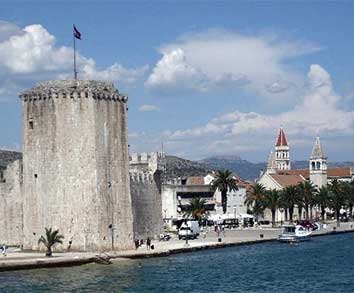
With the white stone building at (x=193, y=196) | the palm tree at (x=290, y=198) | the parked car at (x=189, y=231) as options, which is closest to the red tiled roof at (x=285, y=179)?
the white stone building at (x=193, y=196)

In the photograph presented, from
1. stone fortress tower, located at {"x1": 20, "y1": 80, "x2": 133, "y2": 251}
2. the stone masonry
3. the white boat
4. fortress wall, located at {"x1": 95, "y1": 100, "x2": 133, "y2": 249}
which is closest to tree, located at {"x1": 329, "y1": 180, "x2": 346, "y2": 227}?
the white boat

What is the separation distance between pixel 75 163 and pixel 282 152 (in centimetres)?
12593

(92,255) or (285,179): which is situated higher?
(285,179)

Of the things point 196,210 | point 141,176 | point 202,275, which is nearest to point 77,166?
point 202,275

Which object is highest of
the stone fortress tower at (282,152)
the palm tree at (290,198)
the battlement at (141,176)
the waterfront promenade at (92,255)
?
the stone fortress tower at (282,152)

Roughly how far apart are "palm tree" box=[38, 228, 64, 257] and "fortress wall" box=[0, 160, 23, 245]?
616 centimetres

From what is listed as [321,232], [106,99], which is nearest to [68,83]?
[106,99]

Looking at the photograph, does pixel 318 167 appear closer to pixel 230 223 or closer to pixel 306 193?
pixel 306 193

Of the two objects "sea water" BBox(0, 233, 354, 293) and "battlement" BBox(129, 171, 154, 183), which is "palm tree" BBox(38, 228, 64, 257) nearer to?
"sea water" BBox(0, 233, 354, 293)

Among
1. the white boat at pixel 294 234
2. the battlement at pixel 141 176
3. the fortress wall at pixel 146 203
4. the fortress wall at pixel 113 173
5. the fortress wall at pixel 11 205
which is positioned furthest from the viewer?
the white boat at pixel 294 234

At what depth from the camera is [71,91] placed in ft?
169

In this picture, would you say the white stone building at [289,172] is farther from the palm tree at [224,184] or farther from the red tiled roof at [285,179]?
the palm tree at [224,184]

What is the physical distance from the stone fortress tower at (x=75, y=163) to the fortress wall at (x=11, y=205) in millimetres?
4084

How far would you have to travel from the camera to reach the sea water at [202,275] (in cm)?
4119
